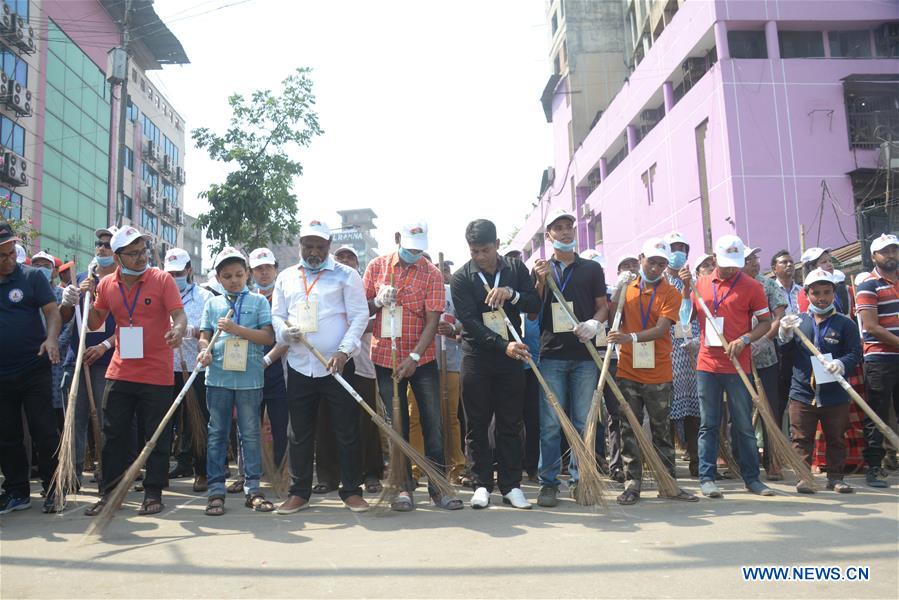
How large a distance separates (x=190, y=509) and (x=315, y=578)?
225 cm

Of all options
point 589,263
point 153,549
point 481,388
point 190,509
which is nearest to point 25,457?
point 190,509

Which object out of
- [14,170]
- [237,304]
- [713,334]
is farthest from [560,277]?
[14,170]

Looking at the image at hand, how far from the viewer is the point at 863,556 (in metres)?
3.39

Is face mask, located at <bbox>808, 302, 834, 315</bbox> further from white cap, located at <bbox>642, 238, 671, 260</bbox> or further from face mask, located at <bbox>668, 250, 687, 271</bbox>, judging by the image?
white cap, located at <bbox>642, 238, 671, 260</bbox>

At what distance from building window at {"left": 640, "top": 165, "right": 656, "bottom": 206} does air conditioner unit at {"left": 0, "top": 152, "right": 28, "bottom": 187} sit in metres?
23.0

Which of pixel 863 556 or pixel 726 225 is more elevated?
pixel 726 225

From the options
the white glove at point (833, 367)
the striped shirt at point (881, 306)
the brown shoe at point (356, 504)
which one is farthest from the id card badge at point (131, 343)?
the striped shirt at point (881, 306)

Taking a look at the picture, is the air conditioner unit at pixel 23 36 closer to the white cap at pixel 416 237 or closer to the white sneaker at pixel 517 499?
the white cap at pixel 416 237

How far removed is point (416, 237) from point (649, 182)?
2252 centimetres

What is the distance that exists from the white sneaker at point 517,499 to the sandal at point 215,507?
206 cm

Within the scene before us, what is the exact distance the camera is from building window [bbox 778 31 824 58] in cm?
2078

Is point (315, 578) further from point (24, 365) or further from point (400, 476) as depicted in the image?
point (24, 365)

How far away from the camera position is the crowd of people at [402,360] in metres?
4.91

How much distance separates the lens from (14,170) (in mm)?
23578
